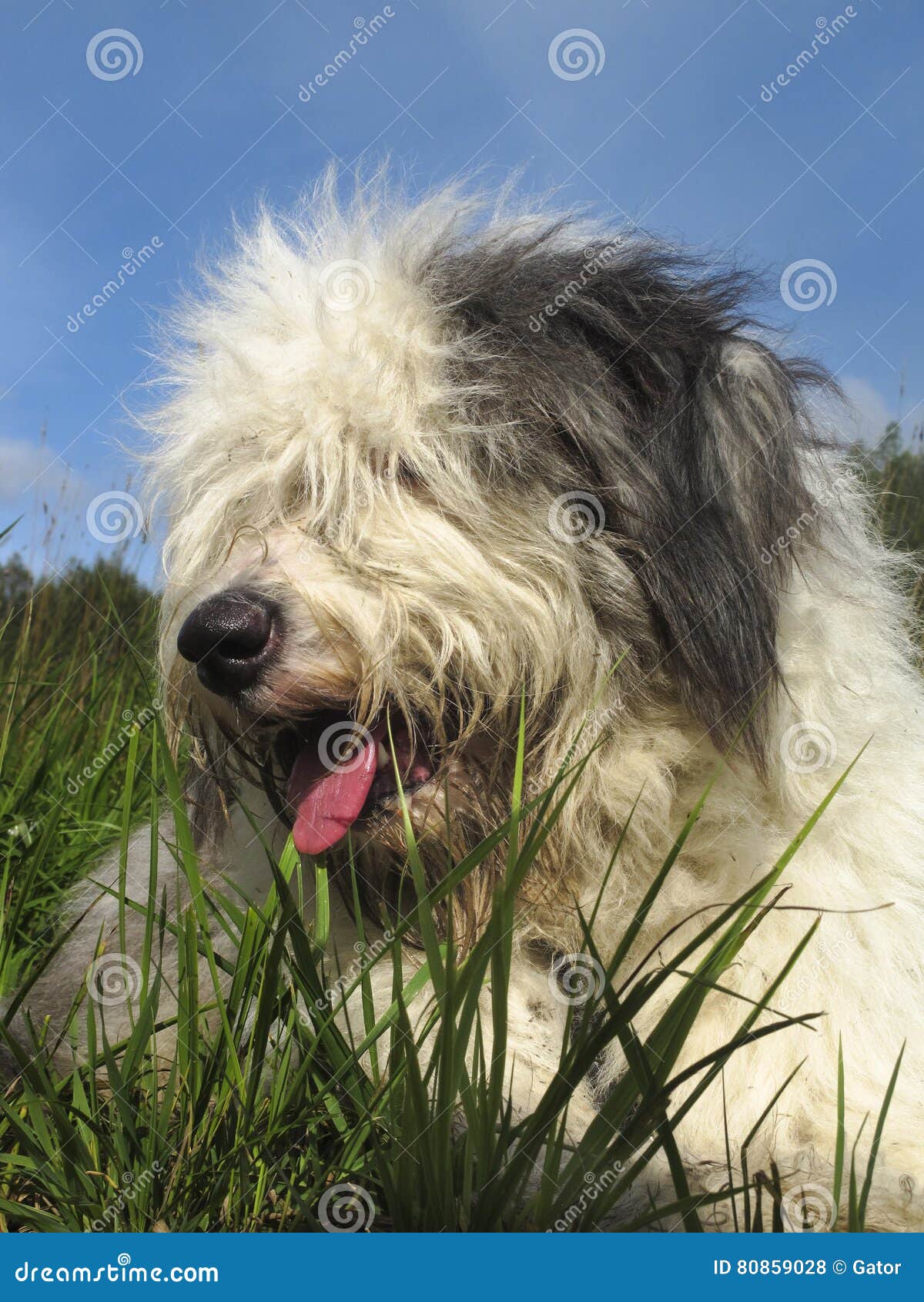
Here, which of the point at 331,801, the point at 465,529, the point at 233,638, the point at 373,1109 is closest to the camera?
the point at 373,1109

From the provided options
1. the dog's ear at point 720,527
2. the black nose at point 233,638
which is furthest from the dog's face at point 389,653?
the dog's ear at point 720,527

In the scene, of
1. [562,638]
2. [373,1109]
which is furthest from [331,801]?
[373,1109]

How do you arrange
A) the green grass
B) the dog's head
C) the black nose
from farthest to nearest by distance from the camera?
the dog's head → the black nose → the green grass

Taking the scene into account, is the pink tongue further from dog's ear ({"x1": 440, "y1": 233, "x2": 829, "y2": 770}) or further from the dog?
dog's ear ({"x1": 440, "y1": 233, "x2": 829, "y2": 770})

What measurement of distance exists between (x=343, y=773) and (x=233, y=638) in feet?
1.26

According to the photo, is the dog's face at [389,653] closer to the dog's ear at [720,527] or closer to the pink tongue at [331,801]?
the pink tongue at [331,801]

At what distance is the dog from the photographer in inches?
87.6

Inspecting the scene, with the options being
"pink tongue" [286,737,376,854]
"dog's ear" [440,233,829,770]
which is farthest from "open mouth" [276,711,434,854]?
"dog's ear" [440,233,829,770]

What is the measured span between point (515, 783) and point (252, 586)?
72 cm

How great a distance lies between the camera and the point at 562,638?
232cm

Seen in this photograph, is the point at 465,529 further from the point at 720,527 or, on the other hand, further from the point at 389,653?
the point at 720,527

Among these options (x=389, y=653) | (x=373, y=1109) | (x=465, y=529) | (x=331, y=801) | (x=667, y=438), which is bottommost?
(x=373, y=1109)

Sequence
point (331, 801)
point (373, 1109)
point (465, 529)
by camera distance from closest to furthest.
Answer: point (373, 1109)
point (331, 801)
point (465, 529)

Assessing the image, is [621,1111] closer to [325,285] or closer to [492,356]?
[492,356]
